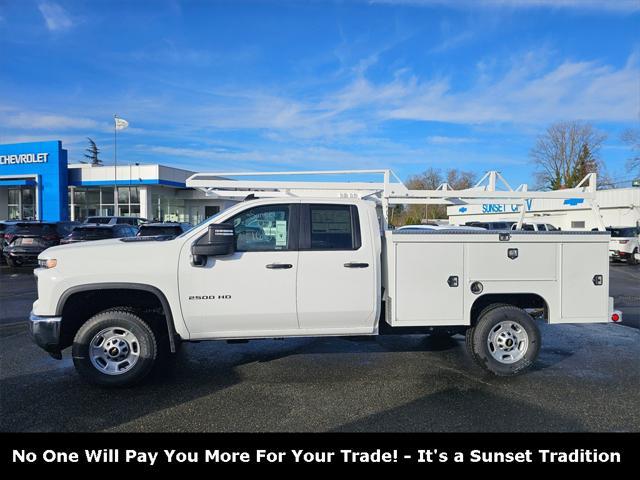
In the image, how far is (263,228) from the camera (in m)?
4.86

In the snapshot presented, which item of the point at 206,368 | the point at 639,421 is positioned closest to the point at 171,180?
the point at 206,368

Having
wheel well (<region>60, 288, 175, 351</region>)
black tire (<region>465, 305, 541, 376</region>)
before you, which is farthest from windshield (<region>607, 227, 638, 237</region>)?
wheel well (<region>60, 288, 175, 351</region>)

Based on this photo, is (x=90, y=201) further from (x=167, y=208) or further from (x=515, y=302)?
(x=515, y=302)

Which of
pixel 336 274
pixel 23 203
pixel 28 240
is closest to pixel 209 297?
pixel 336 274

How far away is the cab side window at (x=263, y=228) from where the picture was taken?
4.78 meters

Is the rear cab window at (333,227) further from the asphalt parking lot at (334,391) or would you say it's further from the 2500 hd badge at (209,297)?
the asphalt parking lot at (334,391)

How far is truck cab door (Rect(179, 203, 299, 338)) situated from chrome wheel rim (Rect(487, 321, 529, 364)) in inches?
88.2

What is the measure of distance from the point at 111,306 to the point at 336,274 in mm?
2435

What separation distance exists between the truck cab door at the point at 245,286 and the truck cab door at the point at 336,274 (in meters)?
0.13

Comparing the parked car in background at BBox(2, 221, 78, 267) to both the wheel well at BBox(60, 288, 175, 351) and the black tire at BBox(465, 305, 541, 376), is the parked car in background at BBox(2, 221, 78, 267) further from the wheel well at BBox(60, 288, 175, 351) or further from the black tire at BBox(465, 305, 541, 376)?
the black tire at BBox(465, 305, 541, 376)

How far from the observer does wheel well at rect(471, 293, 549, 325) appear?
521 cm

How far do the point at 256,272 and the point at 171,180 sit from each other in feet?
107

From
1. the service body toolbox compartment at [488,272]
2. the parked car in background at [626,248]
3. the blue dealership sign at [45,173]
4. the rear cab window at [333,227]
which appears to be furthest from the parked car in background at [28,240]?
the parked car in background at [626,248]
